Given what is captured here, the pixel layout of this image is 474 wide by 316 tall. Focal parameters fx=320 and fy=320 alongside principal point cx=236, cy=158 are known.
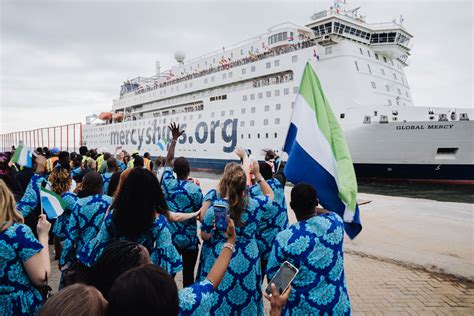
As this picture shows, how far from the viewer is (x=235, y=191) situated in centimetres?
253

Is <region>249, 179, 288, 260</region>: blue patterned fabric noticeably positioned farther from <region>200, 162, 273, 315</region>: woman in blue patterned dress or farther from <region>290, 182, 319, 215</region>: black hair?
<region>290, 182, 319, 215</region>: black hair

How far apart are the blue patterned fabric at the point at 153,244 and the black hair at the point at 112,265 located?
0.71m

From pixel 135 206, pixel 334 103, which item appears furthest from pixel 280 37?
pixel 135 206

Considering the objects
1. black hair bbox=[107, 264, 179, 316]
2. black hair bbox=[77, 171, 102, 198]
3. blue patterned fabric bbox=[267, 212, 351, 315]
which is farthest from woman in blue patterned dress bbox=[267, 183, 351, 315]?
black hair bbox=[77, 171, 102, 198]

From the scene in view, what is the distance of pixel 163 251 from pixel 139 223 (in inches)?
9.4

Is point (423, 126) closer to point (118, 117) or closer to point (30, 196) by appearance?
point (30, 196)

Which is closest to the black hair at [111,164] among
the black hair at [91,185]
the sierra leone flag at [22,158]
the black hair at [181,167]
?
the sierra leone flag at [22,158]

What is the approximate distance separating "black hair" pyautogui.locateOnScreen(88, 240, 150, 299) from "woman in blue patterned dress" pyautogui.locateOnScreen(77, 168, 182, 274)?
2.22 ft

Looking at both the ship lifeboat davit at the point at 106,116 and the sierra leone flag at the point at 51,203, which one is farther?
the ship lifeboat davit at the point at 106,116

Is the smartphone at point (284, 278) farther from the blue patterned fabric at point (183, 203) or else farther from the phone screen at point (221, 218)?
the blue patterned fabric at point (183, 203)

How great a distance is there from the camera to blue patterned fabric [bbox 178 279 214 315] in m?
1.32

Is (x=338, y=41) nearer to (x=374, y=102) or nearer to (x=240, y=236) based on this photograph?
(x=374, y=102)

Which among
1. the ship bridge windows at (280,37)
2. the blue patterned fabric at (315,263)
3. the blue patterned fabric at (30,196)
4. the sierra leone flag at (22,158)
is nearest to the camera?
the blue patterned fabric at (315,263)

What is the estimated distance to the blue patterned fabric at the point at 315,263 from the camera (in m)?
2.00
